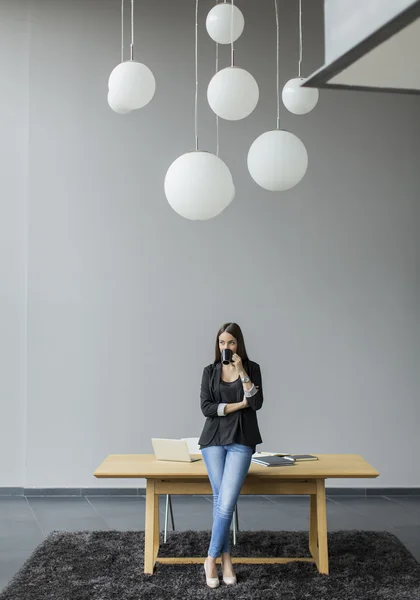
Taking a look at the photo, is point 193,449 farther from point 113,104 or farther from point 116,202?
point 116,202

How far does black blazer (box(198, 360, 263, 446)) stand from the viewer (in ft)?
13.6

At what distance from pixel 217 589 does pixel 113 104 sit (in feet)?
8.36

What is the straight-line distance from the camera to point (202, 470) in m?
4.17

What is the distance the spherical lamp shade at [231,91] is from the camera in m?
3.03

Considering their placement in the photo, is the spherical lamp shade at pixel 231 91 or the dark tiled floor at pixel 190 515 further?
the dark tiled floor at pixel 190 515

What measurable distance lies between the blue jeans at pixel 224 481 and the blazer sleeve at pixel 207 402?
203 millimetres

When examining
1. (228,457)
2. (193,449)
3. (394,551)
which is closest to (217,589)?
(228,457)

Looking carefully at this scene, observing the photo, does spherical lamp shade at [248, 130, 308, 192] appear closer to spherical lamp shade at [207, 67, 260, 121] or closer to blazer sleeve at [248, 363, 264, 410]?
spherical lamp shade at [207, 67, 260, 121]

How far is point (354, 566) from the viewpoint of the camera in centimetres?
424

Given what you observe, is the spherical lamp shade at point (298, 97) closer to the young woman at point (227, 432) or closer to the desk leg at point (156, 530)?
the young woman at point (227, 432)

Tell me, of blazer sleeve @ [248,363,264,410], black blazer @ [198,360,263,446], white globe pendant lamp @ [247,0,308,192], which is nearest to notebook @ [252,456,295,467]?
black blazer @ [198,360,263,446]

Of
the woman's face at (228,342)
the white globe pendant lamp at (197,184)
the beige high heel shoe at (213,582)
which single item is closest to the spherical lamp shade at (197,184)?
the white globe pendant lamp at (197,184)

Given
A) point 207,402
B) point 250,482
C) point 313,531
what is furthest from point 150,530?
point 313,531

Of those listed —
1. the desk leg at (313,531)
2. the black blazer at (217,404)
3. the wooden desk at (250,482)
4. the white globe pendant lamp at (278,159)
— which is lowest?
the desk leg at (313,531)
